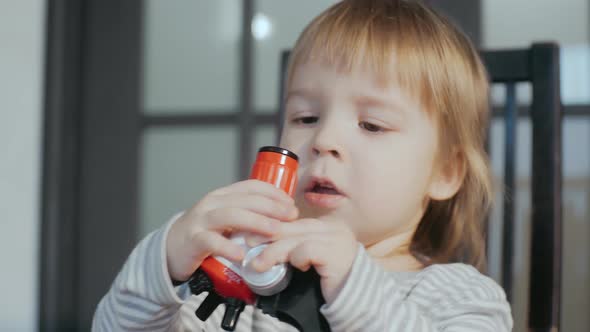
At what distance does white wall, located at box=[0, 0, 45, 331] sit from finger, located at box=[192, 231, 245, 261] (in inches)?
38.9

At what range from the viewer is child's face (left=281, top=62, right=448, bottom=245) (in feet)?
1.95

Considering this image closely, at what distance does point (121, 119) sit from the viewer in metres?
1.44

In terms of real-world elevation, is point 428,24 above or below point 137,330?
above

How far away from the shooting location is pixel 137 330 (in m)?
0.52

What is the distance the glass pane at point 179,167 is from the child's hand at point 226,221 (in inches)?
36.8

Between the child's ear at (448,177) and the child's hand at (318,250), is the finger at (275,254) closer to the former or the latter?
the child's hand at (318,250)

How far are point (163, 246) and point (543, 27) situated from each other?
1.05m

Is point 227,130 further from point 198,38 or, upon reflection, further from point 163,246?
point 163,246

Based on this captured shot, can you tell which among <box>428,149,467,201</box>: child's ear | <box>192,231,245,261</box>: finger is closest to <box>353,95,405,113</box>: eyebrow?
<box>428,149,467,201</box>: child's ear

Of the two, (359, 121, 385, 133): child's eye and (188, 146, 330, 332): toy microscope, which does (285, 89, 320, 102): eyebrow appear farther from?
(188, 146, 330, 332): toy microscope

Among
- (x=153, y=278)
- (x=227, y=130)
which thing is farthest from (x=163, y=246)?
(x=227, y=130)

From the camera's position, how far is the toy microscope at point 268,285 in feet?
1.40

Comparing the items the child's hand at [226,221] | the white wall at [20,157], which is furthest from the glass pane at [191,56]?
the child's hand at [226,221]

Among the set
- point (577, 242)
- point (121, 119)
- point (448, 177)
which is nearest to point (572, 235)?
point (577, 242)
